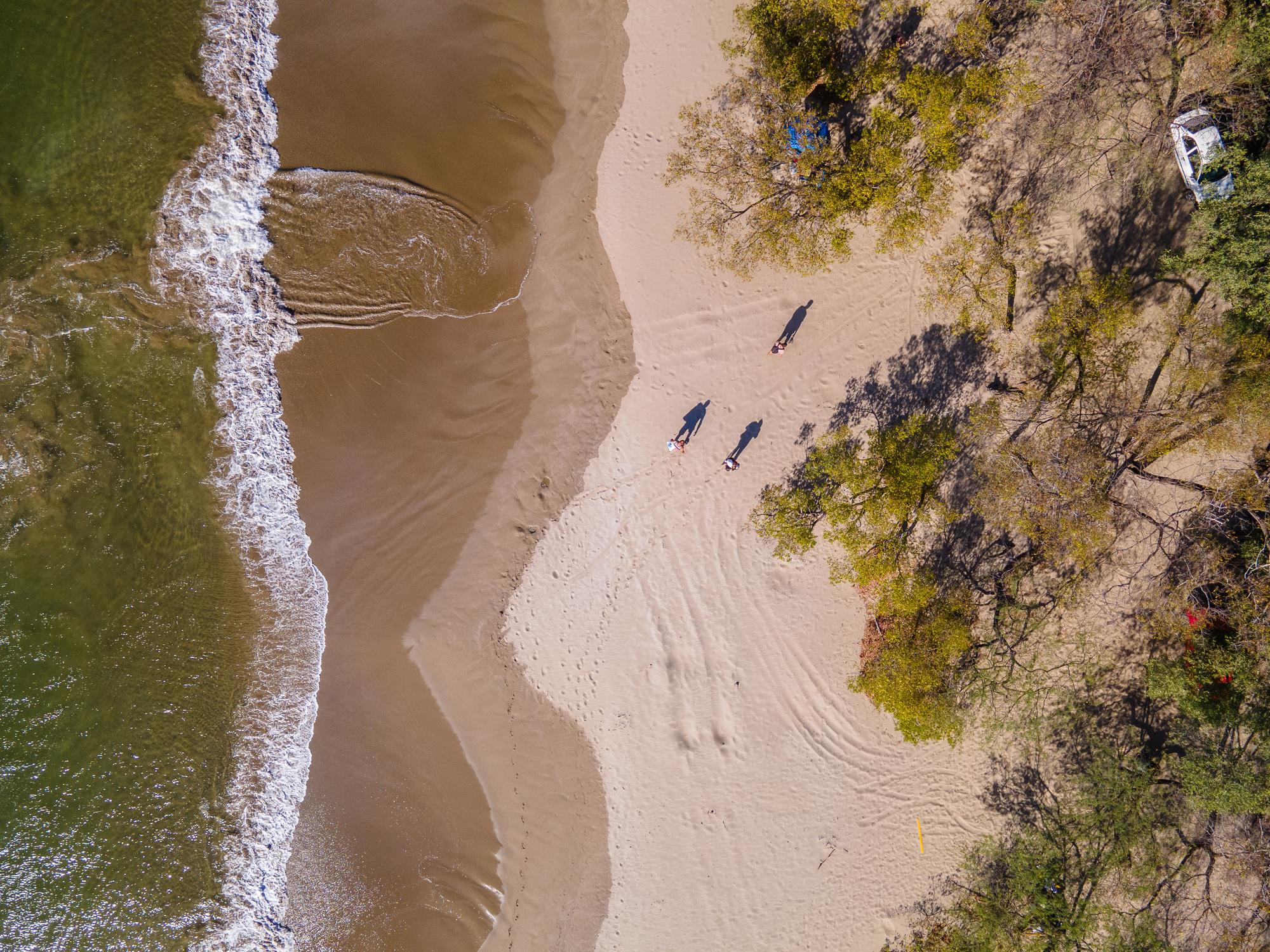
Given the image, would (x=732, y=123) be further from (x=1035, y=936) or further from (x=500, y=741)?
(x=1035, y=936)

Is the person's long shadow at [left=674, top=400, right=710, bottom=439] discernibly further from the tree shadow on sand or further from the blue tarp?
the blue tarp

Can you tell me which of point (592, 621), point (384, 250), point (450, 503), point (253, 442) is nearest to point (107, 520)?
point (253, 442)

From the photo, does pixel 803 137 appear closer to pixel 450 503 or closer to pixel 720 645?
pixel 450 503

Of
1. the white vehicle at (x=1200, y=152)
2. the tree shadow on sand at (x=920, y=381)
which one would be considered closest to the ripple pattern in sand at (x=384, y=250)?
the tree shadow on sand at (x=920, y=381)

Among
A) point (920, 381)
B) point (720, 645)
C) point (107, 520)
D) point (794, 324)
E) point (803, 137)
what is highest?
point (803, 137)

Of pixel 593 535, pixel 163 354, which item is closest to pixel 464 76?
pixel 163 354

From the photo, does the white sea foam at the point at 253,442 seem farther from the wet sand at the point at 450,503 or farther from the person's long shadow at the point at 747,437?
the person's long shadow at the point at 747,437
